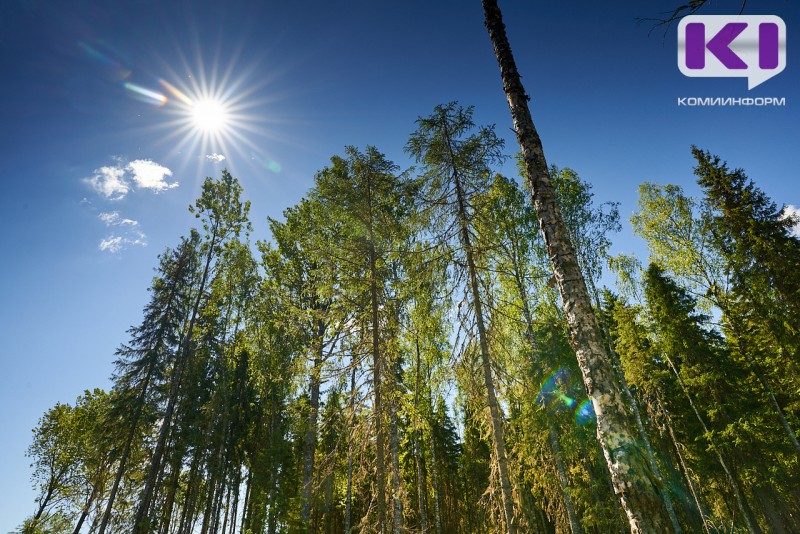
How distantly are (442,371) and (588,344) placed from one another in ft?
20.5

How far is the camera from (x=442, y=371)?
32.4 ft

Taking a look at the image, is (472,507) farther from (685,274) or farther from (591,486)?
(685,274)

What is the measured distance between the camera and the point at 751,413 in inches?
671

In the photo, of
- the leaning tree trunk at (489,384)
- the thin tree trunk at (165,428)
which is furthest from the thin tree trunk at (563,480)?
the thin tree trunk at (165,428)

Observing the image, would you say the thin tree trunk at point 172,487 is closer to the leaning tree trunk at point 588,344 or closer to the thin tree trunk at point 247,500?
the thin tree trunk at point 247,500

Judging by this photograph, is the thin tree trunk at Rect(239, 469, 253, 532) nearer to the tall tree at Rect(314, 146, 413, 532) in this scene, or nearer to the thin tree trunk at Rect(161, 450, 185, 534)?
the thin tree trunk at Rect(161, 450, 185, 534)

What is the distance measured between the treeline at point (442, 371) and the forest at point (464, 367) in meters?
0.10

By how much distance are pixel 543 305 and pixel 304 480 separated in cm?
1052

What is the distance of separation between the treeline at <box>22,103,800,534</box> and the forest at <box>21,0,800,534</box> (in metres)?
0.10

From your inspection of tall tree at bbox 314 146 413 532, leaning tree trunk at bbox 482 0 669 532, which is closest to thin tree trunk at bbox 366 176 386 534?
tall tree at bbox 314 146 413 532

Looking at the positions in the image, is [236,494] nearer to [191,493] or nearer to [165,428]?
[191,493]

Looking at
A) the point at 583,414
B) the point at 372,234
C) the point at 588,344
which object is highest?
the point at 372,234

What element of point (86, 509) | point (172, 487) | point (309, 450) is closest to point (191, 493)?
point (172, 487)

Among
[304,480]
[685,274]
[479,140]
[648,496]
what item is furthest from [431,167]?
[685,274]
